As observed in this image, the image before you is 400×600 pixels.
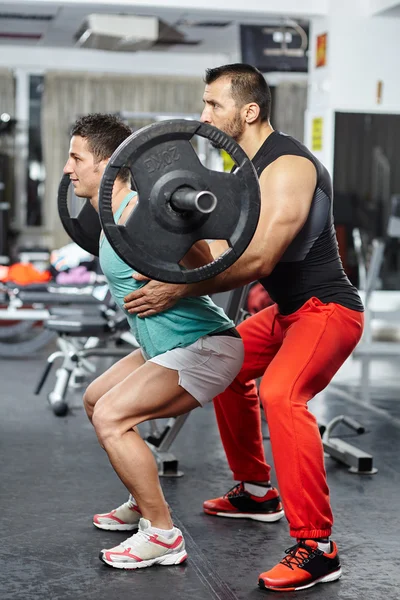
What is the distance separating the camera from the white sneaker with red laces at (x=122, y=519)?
279 centimetres

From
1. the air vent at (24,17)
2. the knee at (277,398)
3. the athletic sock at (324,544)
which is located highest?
the air vent at (24,17)

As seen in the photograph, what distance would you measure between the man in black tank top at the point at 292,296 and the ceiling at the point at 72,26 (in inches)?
227

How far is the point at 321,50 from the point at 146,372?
226 inches

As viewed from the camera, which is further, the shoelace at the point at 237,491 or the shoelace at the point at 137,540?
the shoelace at the point at 237,491

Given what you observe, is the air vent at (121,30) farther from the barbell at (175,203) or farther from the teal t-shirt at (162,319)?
the barbell at (175,203)

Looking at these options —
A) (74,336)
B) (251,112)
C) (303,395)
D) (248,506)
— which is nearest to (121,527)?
(248,506)

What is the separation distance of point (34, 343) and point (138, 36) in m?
3.17

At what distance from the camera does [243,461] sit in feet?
9.68

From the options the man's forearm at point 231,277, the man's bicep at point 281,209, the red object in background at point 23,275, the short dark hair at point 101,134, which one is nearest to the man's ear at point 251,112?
the man's bicep at point 281,209

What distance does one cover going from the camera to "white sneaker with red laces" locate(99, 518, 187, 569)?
248cm

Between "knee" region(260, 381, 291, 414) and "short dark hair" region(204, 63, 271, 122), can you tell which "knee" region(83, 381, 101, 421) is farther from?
"short dark hair" region(204, 63, 271, 122)

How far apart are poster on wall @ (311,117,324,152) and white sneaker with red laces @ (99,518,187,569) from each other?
5633 mm

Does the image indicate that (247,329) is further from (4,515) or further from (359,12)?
(359,12)

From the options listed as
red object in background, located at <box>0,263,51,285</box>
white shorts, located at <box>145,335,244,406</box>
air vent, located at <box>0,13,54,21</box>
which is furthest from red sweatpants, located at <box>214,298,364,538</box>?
air vent, located at <box>0,13,54,21</box>
